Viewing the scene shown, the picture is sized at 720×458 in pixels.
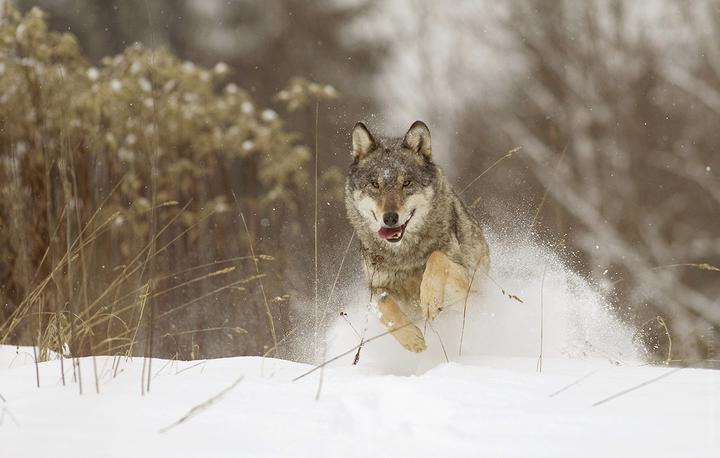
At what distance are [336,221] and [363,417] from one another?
7657mm

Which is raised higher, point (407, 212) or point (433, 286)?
point (407, 212)

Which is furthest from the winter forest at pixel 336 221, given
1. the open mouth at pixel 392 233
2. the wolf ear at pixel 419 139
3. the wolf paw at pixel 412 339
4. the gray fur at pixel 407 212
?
the wolf ear at pixel 419 139

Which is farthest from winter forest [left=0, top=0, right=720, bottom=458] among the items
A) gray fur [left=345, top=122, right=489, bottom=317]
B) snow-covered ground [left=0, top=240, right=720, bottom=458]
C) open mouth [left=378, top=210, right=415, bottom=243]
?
open mouth [left=378, top=210, right=415, bottom=243]

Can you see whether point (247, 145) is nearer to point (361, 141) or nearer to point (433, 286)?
point (361, 141)

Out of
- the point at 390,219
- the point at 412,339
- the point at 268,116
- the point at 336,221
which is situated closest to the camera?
the point at 412,339

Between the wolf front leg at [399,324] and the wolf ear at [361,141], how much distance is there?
113 cm

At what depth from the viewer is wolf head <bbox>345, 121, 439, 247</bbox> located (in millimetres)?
3852

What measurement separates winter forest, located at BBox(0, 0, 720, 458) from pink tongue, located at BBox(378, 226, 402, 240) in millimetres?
549

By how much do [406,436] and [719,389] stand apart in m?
1.17

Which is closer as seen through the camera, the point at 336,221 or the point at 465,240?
the point at 465,240

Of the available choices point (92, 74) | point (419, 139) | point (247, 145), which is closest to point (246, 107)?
point (247, 145)

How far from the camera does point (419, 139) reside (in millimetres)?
4293

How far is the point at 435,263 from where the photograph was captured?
3711 millimetres

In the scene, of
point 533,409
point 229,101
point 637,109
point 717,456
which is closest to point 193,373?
point 533,409
